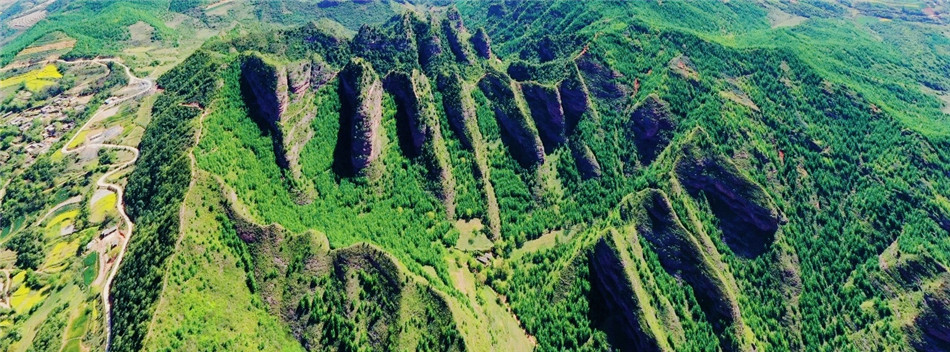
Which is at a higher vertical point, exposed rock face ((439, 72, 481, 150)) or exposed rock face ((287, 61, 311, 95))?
exposed rock face ((287, 61, 311, 95))

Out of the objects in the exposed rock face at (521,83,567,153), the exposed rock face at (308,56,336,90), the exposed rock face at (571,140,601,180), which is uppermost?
the exposed rock face at (308,56,336,90)

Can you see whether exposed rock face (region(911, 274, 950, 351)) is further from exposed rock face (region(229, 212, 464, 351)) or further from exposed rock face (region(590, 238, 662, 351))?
exposed rock face (region(229, 212, 464, 351))

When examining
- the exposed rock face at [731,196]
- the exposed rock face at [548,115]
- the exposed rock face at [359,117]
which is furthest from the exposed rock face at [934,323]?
the exposed rock face at [359,117]

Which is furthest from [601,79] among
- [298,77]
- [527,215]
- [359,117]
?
[298,77]

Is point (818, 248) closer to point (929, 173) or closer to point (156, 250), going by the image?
point (929, 173)

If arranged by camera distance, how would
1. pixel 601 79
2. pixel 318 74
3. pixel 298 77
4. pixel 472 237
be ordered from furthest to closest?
pixel 601 79 < pixel 318 74 < pixel 298 77 < pixel 472 237

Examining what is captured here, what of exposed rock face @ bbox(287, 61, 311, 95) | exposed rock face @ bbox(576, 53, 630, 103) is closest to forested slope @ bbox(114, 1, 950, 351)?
exposed rock face @ bbox(576, 53, 630, 103)

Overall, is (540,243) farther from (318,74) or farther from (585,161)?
(318,74)
